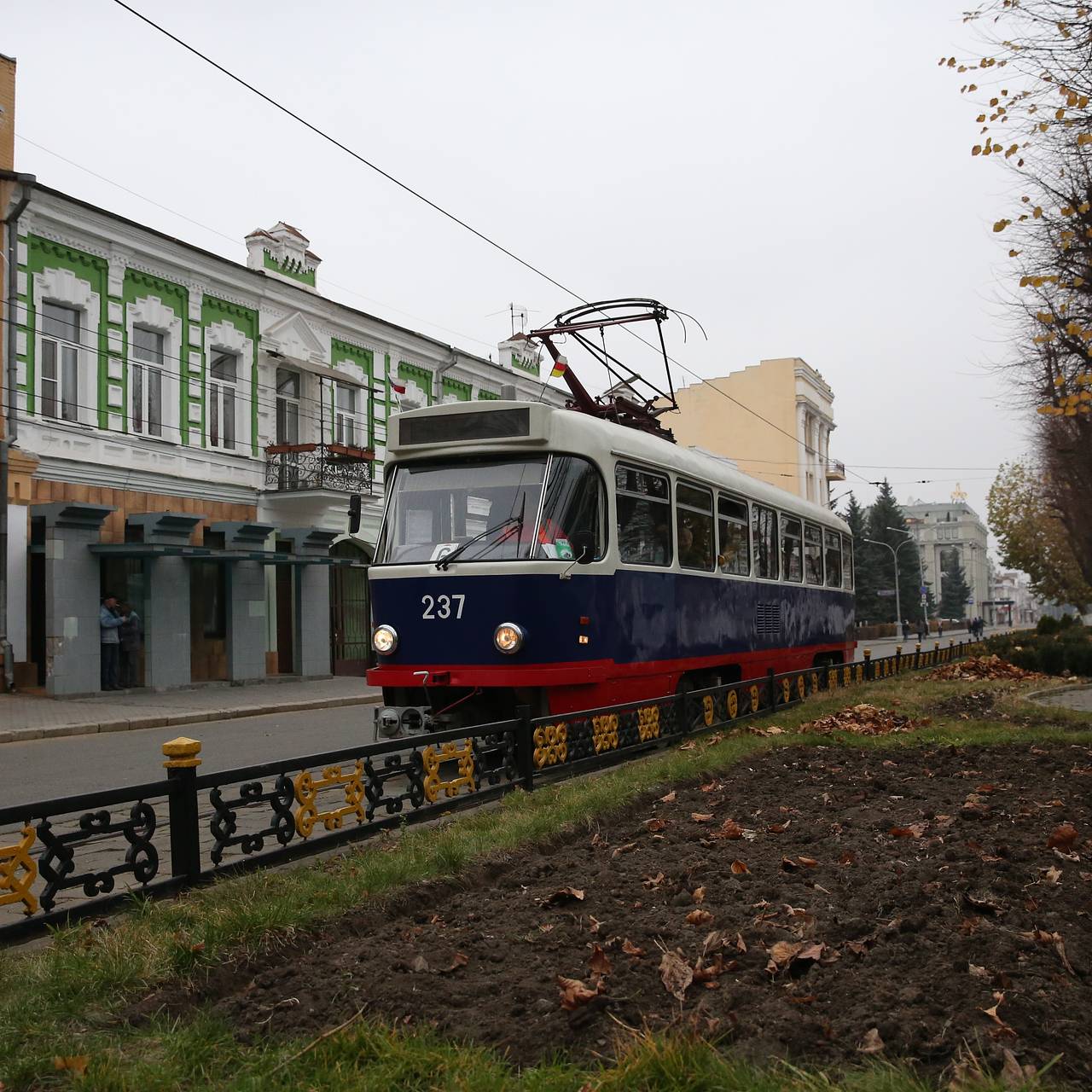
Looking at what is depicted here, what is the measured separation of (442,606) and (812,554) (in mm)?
9685

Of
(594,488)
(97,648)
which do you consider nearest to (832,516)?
(594,488)

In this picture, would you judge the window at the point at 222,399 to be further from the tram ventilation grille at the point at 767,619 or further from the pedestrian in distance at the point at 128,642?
the tram ventilation grille at the point at 767,619

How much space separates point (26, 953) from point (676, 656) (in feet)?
27.3

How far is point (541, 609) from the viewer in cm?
985

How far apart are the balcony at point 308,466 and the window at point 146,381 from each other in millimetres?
3013

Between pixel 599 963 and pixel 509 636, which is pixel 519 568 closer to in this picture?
pixel 509 636

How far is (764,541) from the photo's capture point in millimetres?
15641

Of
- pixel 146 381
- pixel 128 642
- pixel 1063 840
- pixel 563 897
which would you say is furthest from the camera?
pixel 146 381

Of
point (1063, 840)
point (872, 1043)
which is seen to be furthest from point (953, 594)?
point (872, 1043)

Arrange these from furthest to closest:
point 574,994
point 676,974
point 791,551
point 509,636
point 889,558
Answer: point 889,558
point 791,551
point 509,636
point 676,974
point 574,994

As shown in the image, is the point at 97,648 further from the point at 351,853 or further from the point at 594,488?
the point at 351,853

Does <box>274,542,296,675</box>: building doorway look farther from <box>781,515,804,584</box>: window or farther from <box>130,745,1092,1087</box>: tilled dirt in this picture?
<box>130,745,1092,1087</box>: tilled dirt

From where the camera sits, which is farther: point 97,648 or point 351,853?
point 97,648

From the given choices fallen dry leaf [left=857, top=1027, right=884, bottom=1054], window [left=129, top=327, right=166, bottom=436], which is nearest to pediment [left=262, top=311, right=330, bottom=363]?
window [left=129, top=327, right=166, bottom=436]
